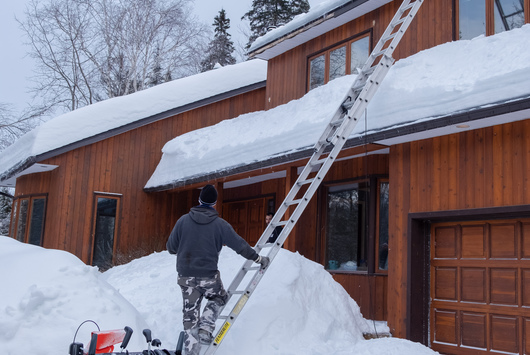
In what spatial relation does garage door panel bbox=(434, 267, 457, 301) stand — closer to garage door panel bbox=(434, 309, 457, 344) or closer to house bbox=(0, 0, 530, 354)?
house bbox=(0, 0, 530, 354)

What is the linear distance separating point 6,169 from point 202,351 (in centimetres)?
1073

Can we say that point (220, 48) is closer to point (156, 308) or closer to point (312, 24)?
point (312, 24)

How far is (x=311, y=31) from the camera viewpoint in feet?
39.5

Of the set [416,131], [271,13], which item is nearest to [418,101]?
[416,131]

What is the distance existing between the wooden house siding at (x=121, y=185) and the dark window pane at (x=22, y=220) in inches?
11.4

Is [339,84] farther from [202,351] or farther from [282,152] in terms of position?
[202,351]

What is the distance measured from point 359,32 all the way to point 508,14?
3327mm

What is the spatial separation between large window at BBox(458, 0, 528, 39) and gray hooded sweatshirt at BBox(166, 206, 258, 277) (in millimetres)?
5320

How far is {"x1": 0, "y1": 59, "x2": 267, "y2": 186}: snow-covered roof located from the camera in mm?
13445

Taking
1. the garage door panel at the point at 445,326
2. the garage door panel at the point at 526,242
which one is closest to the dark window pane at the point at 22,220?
the garage door panel at the point at 445,326

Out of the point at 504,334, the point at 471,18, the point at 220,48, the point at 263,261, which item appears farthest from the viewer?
the point at 220,48

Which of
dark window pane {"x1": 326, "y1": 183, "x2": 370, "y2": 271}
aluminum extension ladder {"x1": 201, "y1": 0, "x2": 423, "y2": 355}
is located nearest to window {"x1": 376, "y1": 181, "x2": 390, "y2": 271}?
dark window pane {"x1": 326, "y1": 183, "x2": 370, "y2": 271}

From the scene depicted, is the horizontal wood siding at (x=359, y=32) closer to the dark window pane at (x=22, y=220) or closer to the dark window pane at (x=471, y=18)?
the dark window pane at (x=471, y=18)

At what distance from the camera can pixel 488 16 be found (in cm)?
854
